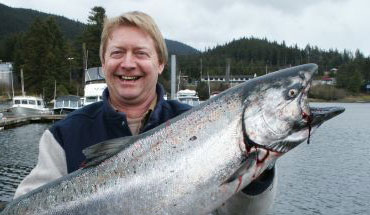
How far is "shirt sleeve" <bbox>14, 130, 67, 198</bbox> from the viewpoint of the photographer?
386cm

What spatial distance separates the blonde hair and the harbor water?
47.2 ft

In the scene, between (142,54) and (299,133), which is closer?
(299,133)

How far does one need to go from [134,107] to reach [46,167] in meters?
0.91

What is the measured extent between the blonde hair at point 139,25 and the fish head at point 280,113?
1102 mm

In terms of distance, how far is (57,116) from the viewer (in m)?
52.5

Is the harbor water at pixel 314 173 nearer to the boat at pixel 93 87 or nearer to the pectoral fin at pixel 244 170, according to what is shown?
the boat at pixel 93 87

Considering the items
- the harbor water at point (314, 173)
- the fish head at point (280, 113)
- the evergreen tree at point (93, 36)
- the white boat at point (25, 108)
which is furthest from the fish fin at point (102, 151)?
the evergreen tree at point (93, 36)

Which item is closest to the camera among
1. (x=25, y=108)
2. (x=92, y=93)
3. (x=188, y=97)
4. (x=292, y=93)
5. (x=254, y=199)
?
(x=292, y=93)

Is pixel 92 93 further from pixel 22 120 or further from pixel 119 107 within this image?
pixel 119 107

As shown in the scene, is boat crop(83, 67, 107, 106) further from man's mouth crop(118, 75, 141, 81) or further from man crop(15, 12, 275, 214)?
man's mouth crop(118, 75, 141, 81)

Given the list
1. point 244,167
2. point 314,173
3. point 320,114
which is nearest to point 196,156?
point 244,167

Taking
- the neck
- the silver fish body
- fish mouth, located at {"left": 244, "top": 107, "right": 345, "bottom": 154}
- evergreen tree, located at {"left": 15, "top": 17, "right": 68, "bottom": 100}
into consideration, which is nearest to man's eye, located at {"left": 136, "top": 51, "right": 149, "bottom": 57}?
the neck

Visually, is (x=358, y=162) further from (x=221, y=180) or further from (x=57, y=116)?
(x=57, y=116)

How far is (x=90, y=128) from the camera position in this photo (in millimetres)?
4078
